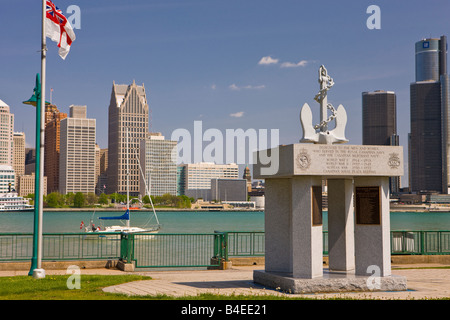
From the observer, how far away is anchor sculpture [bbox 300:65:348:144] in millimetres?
14359

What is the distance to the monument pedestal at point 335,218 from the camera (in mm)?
13586

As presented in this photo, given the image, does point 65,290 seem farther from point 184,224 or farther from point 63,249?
point 184,224

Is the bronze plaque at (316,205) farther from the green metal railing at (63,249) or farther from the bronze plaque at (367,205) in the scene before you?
the green metal railing at (63,249)

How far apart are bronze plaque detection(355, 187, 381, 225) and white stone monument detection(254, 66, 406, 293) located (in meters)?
0.03

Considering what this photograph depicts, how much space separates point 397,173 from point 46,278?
416 inches

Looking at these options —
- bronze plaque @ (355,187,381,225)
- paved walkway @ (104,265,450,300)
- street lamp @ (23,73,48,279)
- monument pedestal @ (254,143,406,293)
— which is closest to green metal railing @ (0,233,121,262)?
street lamp @ (23,73,48,279)

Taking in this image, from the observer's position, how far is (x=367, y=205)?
47.2 feet

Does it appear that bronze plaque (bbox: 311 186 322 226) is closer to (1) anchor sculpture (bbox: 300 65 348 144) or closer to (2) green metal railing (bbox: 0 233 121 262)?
(1) anchor sculpture (bbox: 300 65 348 144)

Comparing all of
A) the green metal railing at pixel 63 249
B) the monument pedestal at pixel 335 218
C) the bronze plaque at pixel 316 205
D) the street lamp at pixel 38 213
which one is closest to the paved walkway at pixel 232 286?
the monument pedestal at pixel 335 218

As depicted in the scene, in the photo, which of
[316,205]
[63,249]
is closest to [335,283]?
[316,205]

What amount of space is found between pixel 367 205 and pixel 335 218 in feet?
4.39
